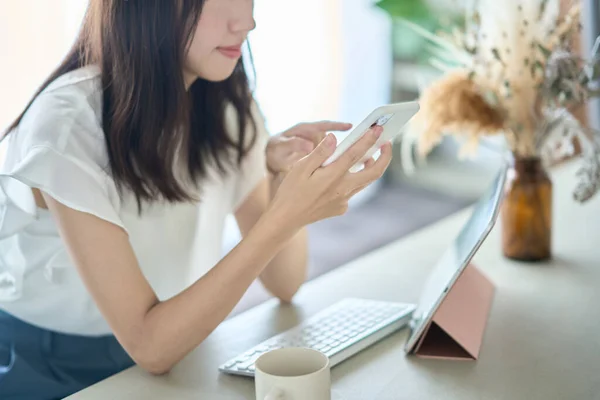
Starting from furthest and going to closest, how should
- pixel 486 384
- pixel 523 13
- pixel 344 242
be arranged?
1. pixel 344 242
2. pixel 523 13
3. pixel 486 384

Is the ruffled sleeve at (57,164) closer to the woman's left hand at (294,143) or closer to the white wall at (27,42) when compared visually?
the woman's left hand at (294,143)

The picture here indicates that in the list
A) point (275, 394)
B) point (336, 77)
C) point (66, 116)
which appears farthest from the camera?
point (336, 77)

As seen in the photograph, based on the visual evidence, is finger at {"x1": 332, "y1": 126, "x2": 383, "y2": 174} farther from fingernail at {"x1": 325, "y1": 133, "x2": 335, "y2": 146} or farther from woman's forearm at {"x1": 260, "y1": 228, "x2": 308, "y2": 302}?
woman's forearm at {"x1": 260, "y1": 228, "x2": 308, "y2": 302}

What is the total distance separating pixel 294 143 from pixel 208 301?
1.24 feet

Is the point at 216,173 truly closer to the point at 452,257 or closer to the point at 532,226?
the point at 452,257

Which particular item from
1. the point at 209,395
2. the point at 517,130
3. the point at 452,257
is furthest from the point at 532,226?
the point at 209,395

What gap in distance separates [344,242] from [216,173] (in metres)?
2.20

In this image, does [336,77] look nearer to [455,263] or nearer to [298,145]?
[298,145]

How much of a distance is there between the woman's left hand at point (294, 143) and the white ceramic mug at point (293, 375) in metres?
0.49

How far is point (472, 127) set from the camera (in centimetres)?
129

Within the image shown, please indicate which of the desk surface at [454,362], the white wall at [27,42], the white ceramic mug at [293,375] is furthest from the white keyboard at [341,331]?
the white wall at [27,42]

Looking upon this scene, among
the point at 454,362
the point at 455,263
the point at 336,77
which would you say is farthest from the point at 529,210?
the point at 336,77

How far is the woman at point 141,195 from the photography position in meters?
0.91

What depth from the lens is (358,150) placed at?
0.86m
